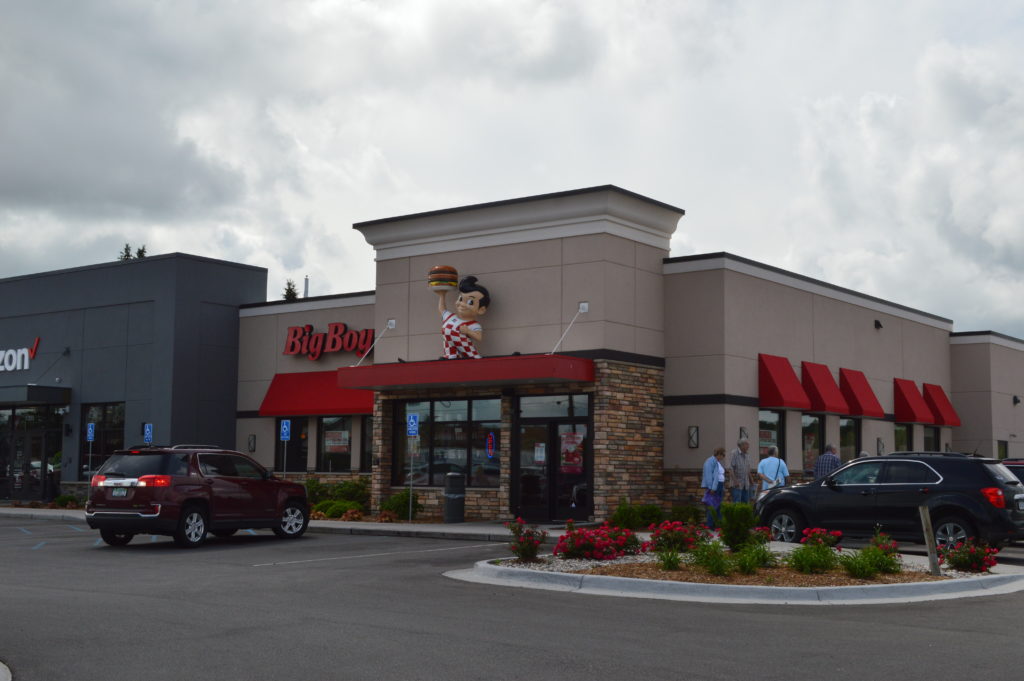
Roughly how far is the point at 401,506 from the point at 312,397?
6488 millimetres

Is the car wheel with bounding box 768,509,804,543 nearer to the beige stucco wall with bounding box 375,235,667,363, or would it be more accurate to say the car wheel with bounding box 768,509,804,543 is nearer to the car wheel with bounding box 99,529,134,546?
the beige stucco wall with bounding box 375,235,667,363

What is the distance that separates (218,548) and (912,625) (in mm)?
13200

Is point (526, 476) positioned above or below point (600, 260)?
below

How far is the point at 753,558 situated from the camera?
14.3m

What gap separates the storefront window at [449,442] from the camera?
88.0ft

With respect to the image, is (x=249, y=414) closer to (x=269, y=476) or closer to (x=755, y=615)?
(x=269, y=476)

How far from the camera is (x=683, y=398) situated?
86.1 feet

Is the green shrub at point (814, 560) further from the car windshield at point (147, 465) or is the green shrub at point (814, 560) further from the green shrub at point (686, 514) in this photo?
the car windshield at point (147, 465)

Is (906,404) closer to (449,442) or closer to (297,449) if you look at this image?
(449,442)

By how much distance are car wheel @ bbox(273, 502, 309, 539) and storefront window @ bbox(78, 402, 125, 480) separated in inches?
571

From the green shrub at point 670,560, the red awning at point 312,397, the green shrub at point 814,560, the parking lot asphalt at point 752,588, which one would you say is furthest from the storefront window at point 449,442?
the green shrub at point 814,560

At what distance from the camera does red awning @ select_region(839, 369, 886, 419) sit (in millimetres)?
29703

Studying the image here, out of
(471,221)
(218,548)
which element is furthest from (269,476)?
(471,221)

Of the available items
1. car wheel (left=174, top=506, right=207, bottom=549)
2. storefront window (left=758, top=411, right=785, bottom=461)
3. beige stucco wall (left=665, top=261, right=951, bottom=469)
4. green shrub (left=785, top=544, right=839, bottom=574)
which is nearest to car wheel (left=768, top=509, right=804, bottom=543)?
green shrub (left=785, top=544, right=839, bottom=574)
